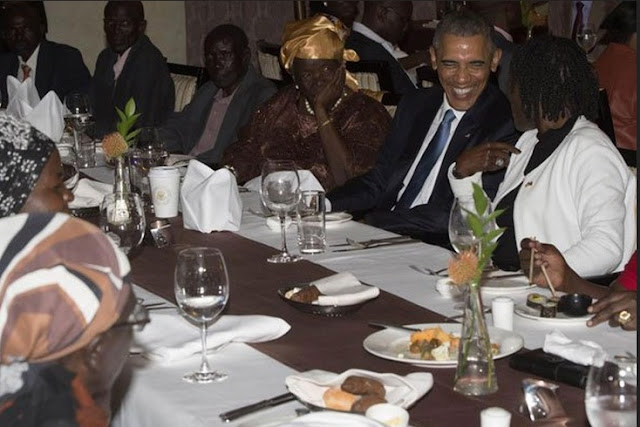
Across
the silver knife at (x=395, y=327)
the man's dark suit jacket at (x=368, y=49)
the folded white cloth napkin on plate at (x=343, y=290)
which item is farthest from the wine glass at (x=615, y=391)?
the man's dark suit jacket at (x=368, y=49)

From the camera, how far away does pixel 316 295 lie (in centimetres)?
240

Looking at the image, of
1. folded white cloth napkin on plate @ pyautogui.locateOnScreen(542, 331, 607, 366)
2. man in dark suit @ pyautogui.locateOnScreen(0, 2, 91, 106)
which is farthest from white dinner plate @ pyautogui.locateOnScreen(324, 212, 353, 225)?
man in dark suit @ pyautogui.locateOnScreen(0, 2, 91, 106)

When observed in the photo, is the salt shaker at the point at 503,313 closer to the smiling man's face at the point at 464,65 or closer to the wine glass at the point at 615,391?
the wine glass at the point at 615,391

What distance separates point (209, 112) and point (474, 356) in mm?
3593

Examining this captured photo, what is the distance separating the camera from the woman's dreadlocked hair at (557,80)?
3.07 metres

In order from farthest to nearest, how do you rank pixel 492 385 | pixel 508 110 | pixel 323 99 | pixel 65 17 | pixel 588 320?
pixel 65 17
pixel 323 99
pixel 508 110
pixel 588 320
pixel 492 385

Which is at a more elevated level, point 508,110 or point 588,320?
point 508,110

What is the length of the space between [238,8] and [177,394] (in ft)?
25.4

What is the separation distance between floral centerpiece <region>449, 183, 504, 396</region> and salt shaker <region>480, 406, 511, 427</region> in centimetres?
21

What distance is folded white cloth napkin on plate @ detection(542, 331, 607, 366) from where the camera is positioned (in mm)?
1924

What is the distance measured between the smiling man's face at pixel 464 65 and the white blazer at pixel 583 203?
0.52 metres

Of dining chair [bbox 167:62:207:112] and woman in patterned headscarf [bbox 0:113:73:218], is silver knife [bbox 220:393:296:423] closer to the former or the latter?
woman in patterned headscarf [bbox 0:113:73:218]

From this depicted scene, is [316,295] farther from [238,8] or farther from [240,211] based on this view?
[238,8]

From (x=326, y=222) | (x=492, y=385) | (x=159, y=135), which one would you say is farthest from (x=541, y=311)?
(x=159, y=135)
